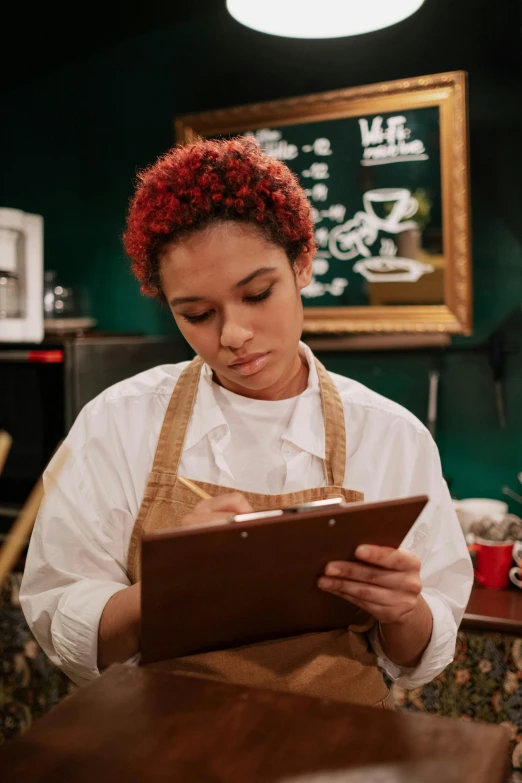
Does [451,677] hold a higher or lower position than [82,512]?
lower

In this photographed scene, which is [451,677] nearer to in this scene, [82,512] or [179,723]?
[82,512]

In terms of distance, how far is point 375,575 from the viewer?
1.04 meters

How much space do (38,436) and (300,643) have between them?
1719 millimetres

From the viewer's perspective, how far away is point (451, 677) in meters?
2.21

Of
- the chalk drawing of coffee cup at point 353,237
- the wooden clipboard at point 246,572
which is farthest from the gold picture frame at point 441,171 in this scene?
the wooden clipboard at point 246,572

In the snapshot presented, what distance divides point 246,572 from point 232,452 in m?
0.49

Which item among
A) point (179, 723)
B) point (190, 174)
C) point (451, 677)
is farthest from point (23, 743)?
point (451, 677)

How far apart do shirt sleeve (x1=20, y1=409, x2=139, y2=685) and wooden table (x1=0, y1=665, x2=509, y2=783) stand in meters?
0.47

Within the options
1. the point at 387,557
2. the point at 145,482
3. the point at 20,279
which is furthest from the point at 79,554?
the point at 20,279

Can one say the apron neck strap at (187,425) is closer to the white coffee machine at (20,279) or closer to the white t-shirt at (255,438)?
the white t-shirt at (255,438)

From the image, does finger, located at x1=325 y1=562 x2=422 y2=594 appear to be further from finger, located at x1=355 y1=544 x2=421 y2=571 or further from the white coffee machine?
the white coffee machine

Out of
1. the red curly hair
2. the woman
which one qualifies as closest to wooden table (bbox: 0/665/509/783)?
the woman

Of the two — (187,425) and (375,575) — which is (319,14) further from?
(375,575)

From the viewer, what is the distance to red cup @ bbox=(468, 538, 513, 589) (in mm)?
2277
